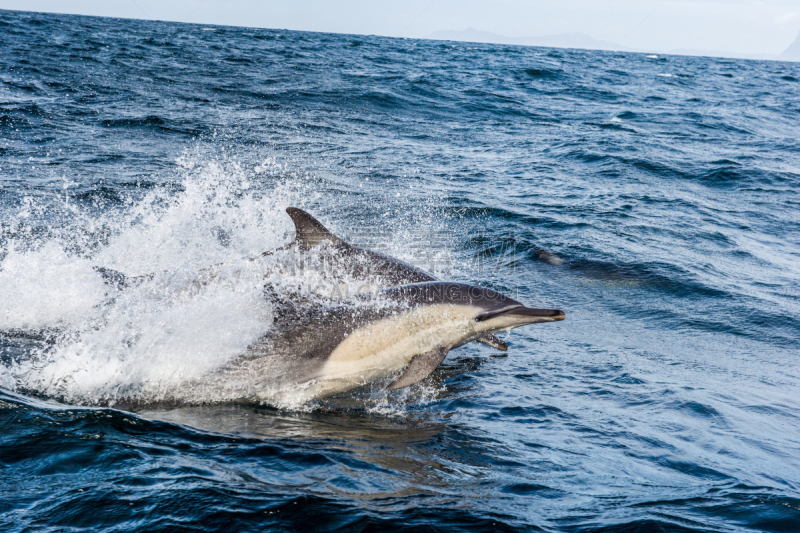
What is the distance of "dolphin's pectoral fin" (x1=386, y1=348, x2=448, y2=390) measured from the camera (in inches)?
218

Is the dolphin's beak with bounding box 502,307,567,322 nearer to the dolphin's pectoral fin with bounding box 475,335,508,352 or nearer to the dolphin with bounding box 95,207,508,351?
the dolphin's pectoral fin with bounding box 475,335,508,352

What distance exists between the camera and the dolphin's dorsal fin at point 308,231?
7.27 m

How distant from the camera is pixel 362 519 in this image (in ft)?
12.5

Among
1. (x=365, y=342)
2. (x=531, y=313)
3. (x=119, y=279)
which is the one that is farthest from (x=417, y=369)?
(x=119, y=279)

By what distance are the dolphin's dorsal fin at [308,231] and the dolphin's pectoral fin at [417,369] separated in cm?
212

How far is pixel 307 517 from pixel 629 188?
13861 millimetres

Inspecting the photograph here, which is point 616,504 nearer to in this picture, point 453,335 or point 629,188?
point 453,335

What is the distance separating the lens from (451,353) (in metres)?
7.17

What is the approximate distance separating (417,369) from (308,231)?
7.97 feet

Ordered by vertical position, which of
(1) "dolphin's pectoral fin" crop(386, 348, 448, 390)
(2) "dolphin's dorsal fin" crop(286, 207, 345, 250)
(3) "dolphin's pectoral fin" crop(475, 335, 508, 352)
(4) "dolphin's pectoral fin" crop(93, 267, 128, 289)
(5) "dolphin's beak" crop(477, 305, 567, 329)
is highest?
(2) "dolphin's dorsal fin" crop(286, 207, 345, 250)

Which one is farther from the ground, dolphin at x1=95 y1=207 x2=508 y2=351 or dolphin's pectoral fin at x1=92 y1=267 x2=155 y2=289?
dolphin at x1=95 y1=207 x2=508 y2=351

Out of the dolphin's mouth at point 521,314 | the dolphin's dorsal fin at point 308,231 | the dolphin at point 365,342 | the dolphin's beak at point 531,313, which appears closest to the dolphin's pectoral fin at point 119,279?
the dolphin's dorsal fin at point 308,231

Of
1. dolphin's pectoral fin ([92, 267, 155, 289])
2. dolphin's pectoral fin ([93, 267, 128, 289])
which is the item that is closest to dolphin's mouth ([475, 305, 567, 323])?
dolphin's pectoral fin ([92, 267, 155, 289])

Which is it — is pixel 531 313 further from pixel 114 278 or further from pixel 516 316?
pixel 114 278
